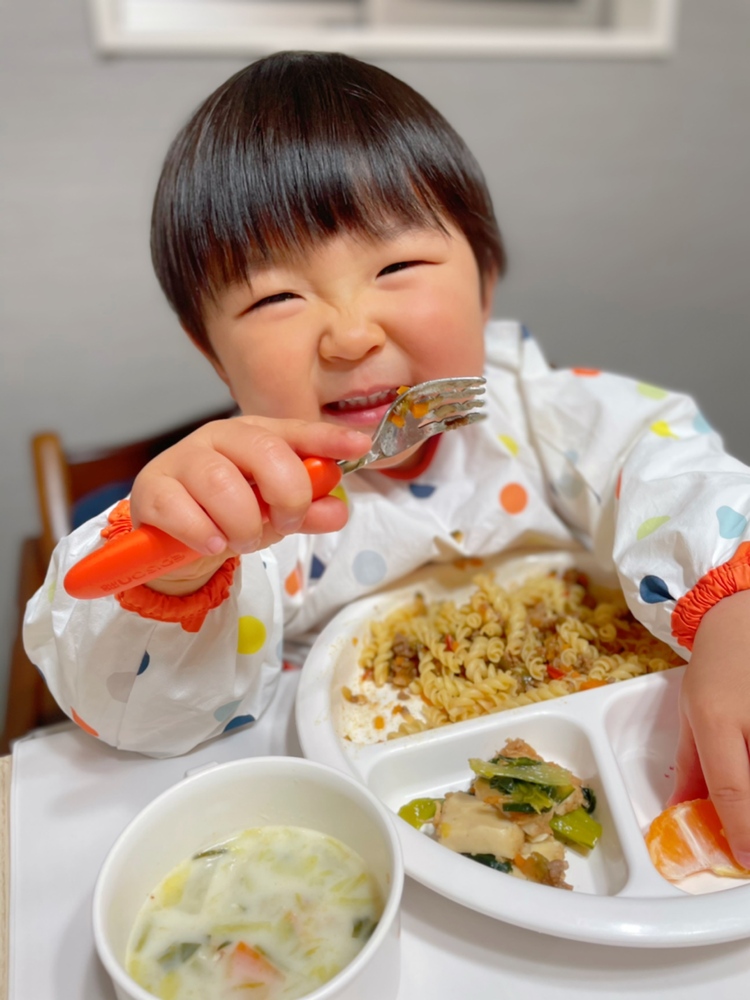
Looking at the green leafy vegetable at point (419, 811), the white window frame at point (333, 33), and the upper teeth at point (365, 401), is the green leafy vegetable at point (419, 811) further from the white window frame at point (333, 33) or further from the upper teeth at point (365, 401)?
the white window frame at point (333, 33)

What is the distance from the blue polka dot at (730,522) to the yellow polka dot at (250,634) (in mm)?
505

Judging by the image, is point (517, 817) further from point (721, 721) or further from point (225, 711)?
point (225, 711)

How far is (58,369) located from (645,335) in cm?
158

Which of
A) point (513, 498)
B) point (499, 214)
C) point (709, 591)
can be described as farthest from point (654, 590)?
point (499, 214)

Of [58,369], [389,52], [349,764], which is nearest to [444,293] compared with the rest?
[349,764]

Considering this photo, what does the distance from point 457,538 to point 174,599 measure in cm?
46

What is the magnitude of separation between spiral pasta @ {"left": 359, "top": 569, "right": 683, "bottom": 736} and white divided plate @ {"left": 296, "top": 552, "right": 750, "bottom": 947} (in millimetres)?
43

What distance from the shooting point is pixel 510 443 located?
1.15 m

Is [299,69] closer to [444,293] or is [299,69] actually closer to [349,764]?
[444,293]

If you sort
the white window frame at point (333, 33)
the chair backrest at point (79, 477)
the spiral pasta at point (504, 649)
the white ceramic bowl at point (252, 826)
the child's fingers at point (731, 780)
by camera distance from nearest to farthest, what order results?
the white ceramic bowl at point (252, 826) < the child's fingers at point (731, 780) < the spiral pasta at point (504, 649) < the chair backrest at point (79, 477) < the white window frame at point (333, 33)

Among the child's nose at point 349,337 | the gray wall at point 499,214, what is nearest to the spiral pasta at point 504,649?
the child's nose at point 349,337

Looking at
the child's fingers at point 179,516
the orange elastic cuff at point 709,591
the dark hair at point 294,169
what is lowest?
the orange elastic cuff at point 709,591

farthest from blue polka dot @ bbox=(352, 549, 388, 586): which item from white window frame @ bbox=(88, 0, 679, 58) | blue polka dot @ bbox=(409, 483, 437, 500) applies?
white window frame @ bbox=(88, 0, 679, 58)

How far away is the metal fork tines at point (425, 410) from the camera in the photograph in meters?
0.77
